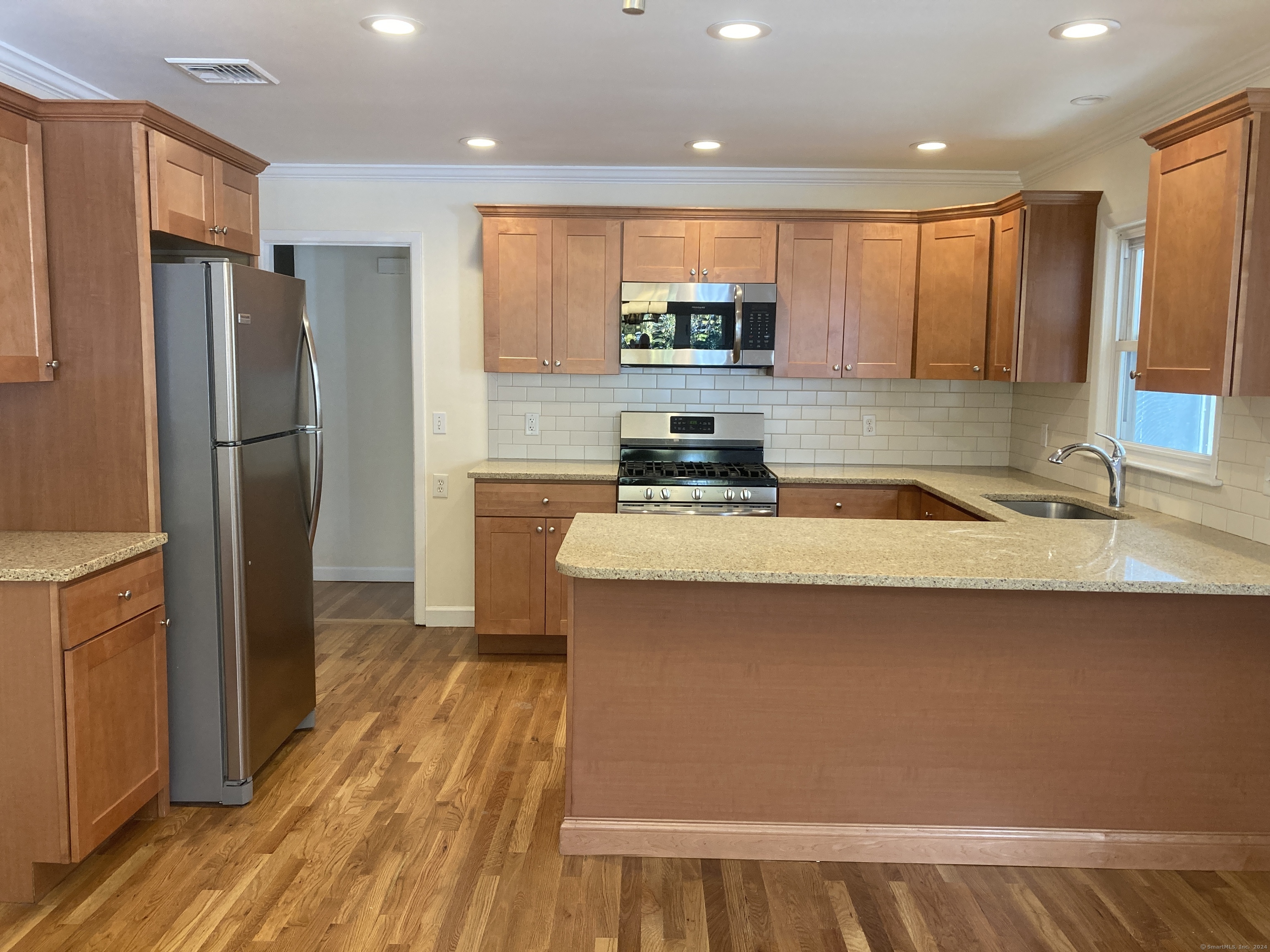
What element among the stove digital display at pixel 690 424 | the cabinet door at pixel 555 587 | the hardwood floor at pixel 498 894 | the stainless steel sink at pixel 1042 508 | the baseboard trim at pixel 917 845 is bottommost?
the hardwood floor at pixel 498 894

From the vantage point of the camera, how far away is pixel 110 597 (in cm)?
268

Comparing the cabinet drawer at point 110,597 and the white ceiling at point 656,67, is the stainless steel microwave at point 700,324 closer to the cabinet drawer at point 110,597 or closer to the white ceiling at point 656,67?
the white ceiling at point 656,67

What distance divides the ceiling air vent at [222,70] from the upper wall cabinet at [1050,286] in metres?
3.12

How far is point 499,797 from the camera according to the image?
3188 mm

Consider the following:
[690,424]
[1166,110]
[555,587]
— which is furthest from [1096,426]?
[555,587]

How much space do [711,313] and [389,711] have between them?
241 centimetres

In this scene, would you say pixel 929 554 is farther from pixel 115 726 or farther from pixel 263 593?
pixel 115 726

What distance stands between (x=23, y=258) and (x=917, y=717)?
9.31ft

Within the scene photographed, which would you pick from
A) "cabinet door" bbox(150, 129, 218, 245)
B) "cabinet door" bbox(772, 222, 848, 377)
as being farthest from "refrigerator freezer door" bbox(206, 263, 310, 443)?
"cabinet door" bbox(772, 222, 848, 377)

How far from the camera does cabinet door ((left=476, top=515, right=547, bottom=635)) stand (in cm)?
470

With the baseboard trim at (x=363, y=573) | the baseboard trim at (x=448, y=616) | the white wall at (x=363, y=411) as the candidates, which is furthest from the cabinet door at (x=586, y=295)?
the baseboard trim at (x=363, y=573)

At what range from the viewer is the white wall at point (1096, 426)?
10.4 feet

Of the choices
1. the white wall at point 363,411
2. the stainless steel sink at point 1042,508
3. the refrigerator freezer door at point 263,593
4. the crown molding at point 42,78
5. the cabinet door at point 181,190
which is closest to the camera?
the cabinet door at point 181,190

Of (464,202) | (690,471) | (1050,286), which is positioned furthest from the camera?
(464,202)
